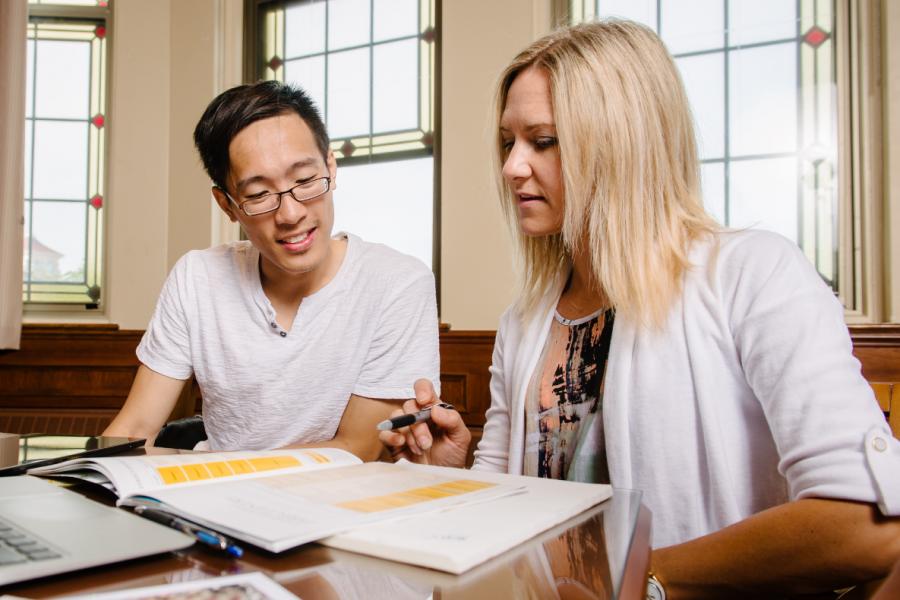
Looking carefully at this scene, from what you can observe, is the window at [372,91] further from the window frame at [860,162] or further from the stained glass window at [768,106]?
the window frame at [860,162]

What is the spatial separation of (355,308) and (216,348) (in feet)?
1.14

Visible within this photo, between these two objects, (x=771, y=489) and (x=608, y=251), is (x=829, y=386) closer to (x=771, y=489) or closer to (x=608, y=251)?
(x=771, y=489)

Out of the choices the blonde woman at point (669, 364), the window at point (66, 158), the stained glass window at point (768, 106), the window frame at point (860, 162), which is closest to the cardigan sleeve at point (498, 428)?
the blonde woman at point (669, 364)

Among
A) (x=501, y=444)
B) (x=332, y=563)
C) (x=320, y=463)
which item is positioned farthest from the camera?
(x=501, y=444)

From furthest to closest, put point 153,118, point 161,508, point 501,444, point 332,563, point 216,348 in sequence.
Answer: point 153,118 → point 216,348 → point 501,444 → point 161,508 → point 332,563

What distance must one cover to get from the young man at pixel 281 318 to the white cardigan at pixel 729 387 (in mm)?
688

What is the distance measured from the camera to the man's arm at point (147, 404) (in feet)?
5.14

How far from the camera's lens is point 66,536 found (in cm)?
55

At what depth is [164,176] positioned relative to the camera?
365 cm

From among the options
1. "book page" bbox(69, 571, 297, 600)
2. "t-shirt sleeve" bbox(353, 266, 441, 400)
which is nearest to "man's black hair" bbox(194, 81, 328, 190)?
"t-shirt sleeve" bbox(353, 266, 441, 400)

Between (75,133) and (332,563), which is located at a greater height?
(75,133)

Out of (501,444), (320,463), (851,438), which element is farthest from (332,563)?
(501,444)

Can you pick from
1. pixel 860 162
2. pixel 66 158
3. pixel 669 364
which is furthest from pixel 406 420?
pixel 66 158

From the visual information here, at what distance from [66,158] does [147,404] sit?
2742mm
